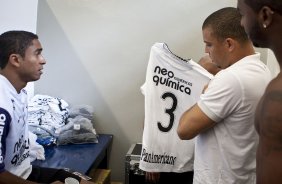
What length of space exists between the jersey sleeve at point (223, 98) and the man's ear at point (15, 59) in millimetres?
1047

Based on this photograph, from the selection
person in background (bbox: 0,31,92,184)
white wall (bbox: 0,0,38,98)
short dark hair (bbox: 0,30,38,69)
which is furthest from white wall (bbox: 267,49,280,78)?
white wall (bbox: 0,0,38,98)

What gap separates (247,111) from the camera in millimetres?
1146

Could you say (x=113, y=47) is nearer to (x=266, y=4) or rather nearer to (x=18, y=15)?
(x=18, y=15)

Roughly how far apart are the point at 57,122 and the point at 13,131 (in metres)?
0.91

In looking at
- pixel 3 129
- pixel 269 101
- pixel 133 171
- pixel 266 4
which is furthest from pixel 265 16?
pixel 133 171

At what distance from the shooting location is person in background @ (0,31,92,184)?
1.40 metres

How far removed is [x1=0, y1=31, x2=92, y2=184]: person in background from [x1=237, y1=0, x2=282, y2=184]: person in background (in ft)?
3.63

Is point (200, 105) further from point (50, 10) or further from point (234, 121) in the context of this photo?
point (50, 10)

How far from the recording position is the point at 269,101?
757 mm

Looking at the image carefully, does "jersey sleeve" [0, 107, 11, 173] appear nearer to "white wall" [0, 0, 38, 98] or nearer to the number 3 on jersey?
the number 3 on jersey

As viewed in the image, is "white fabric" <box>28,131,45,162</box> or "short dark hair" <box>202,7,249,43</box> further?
"white fabric" <box>28,131,45,162</box>

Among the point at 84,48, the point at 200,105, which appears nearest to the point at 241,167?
the point at 200,105

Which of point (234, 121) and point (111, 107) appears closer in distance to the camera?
point (234, 121)

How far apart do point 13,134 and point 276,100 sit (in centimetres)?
122
